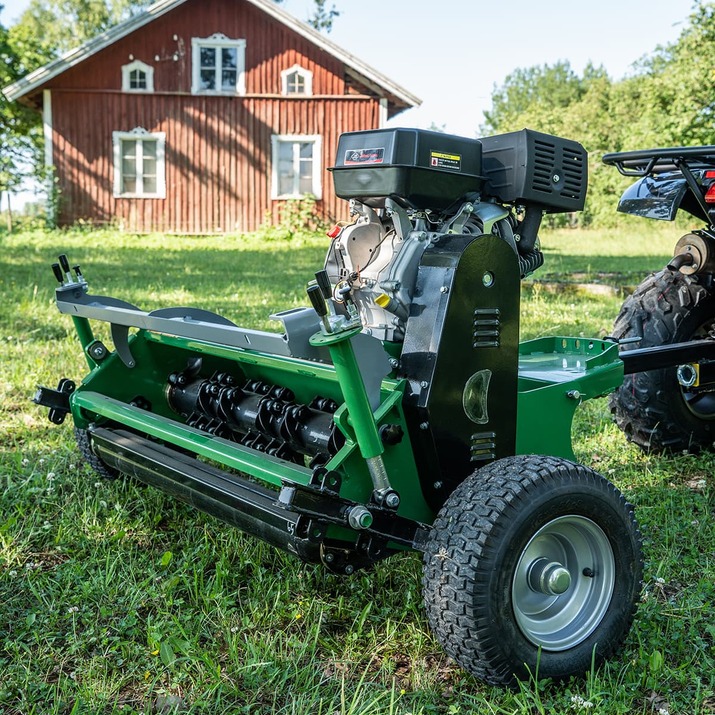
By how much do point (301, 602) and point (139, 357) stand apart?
4.80 ft

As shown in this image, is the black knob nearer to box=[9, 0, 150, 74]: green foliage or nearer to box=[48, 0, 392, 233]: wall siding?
box=[48, 0, 392, 233]: wall siding

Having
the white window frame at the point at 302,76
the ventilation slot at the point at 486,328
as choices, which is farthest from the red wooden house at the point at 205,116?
the ventilation slot at the point at 486,328

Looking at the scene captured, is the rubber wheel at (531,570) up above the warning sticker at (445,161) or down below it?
below

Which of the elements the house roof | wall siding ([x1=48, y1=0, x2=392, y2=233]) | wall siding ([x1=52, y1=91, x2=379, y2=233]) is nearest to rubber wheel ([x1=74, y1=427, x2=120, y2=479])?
wall siding ([x1=48, y1=0, x2=392, y2=233])

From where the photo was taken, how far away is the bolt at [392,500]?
8.18ft

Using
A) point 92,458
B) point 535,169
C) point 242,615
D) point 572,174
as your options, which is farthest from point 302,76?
point 242,615

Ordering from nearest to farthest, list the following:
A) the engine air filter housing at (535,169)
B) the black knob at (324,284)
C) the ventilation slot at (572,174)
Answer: the black knob at (324,284)
the engine air filter housing at (535,169)
the ventilation slot at (572,174)

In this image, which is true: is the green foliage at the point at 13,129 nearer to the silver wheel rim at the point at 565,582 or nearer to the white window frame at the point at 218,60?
the white window frame at the point at 218,60

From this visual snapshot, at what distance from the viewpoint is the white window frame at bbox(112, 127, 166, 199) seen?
2047cm

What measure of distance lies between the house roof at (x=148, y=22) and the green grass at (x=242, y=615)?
16744 mm

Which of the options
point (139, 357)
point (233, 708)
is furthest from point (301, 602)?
point (139, 357)

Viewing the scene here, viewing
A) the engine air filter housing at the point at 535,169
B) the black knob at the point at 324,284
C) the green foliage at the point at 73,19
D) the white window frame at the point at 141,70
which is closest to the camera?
the black knob at the point at 324,284

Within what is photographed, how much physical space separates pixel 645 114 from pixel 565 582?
90.7 ft

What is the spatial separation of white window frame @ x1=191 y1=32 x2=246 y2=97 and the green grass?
55.9 feet
